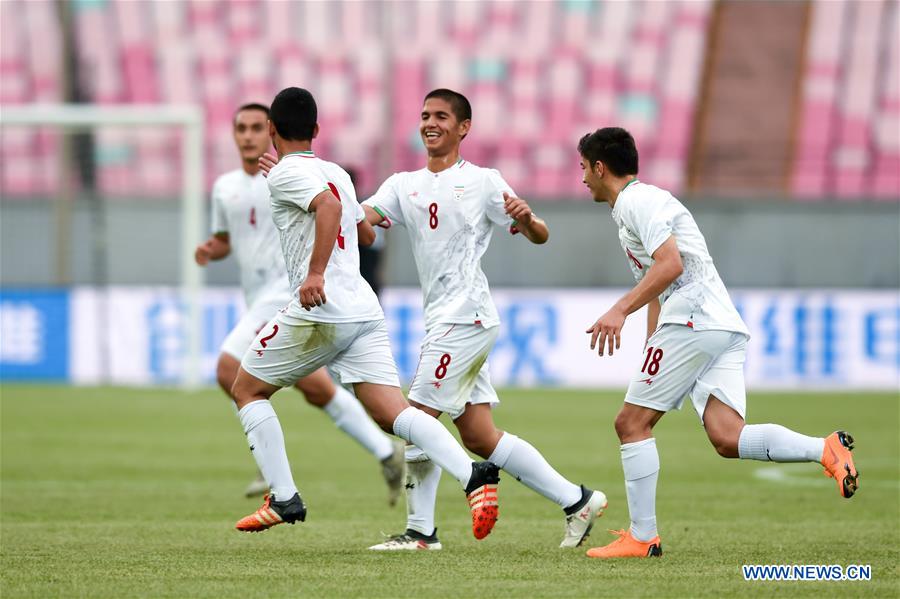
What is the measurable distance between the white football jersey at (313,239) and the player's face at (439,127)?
0.50 metres

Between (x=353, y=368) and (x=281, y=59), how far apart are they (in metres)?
20.4

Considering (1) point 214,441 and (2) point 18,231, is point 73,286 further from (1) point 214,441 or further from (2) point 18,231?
(1) point 214,441

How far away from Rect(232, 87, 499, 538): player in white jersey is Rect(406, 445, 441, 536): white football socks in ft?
1.07

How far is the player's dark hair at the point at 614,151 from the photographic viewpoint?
6.21 meters

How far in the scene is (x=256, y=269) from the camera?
29.7ft

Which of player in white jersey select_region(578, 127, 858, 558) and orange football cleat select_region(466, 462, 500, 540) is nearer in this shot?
orange football cleat select_region(466, 462, 500, 540)

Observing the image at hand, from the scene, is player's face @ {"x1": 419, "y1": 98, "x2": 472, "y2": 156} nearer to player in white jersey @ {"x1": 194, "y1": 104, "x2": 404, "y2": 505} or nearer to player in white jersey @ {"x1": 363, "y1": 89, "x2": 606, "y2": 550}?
player in white jersey @ {"x1": 363, "y1": 89, "x2": 606, "y2": 550}

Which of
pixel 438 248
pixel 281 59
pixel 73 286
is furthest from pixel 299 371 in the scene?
pixel 281 59

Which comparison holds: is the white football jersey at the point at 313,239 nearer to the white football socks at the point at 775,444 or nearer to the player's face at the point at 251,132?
the white football socks at the point at 775,444

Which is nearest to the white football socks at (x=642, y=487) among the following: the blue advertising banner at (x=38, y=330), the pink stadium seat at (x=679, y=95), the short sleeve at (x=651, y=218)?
the short sleeve at (x=651, y=218)

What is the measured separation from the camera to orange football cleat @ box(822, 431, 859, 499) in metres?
5.85

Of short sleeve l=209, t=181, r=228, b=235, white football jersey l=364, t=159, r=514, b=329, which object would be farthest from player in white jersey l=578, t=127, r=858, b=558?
short sleeve l=209, t=181, r=228, b=235
